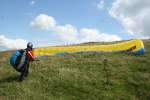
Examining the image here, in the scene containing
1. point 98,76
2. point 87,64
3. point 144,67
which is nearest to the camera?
point 98,76

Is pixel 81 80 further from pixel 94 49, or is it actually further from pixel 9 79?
pixel 94 49

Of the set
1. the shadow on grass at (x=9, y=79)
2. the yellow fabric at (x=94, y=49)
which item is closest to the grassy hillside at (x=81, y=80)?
A: the shadow on grass at (x=9, y=79)

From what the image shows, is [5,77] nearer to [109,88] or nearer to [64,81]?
[64,81]

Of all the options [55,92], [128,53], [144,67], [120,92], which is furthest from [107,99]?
[128,53]

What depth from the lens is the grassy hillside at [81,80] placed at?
73.3ft

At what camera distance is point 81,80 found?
24.9 m

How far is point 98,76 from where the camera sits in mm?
25891

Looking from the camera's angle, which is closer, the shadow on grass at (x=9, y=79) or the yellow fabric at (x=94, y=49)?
the shadow on grass at (x=9, y=79)

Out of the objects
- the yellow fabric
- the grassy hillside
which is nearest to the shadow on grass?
the grassy hillside

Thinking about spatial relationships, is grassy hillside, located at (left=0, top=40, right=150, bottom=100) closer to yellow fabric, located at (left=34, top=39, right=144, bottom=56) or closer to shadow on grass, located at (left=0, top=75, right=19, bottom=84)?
shadow on grass, located at (left=0, top=75, right=19, bottom=84)

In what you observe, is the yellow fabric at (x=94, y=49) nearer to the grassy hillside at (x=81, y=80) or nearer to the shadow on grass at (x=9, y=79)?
the grassy hillside at (x=81, y=80)

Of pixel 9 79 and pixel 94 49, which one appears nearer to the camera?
pixel 9 79

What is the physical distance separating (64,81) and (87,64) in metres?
5.60

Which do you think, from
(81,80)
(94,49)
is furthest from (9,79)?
(94,49)
